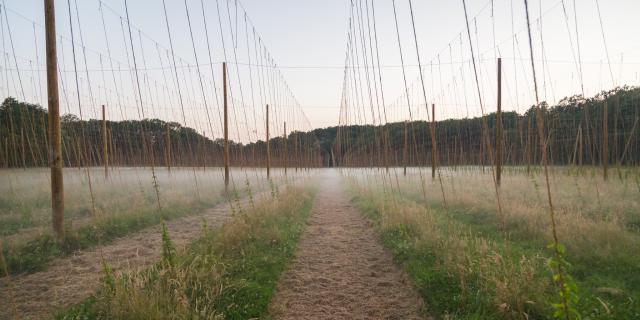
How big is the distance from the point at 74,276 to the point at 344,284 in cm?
367

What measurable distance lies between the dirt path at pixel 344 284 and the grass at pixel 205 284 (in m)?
0.24

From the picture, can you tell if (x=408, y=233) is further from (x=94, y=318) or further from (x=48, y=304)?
(x=48, y=304)

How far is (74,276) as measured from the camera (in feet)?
15.0

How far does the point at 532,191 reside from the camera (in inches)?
403

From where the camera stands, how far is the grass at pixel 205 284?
3.03 m

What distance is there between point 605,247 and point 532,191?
6093 millimetres

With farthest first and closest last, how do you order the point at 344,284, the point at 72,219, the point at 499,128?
the point at 499,128 < the point at 72,219 < the point at 344,284

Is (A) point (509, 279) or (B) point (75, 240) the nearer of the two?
(A) point (509, 279)

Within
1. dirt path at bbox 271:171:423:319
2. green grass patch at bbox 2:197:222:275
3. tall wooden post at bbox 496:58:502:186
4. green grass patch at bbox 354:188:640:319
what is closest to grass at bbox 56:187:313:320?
dirt path at bbox 271:171:423:319

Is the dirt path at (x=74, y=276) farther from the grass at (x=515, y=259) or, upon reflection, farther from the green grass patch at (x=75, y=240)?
the grass at (x=515, y=259)

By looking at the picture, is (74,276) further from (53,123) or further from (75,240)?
(53,123)

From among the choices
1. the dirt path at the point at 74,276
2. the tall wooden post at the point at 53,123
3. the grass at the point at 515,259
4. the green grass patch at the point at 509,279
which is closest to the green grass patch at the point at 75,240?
the dirt path at the point at 74,276

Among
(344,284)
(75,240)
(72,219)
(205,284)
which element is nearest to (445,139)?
(344,284)

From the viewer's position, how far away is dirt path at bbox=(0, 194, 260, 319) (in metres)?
3.66
